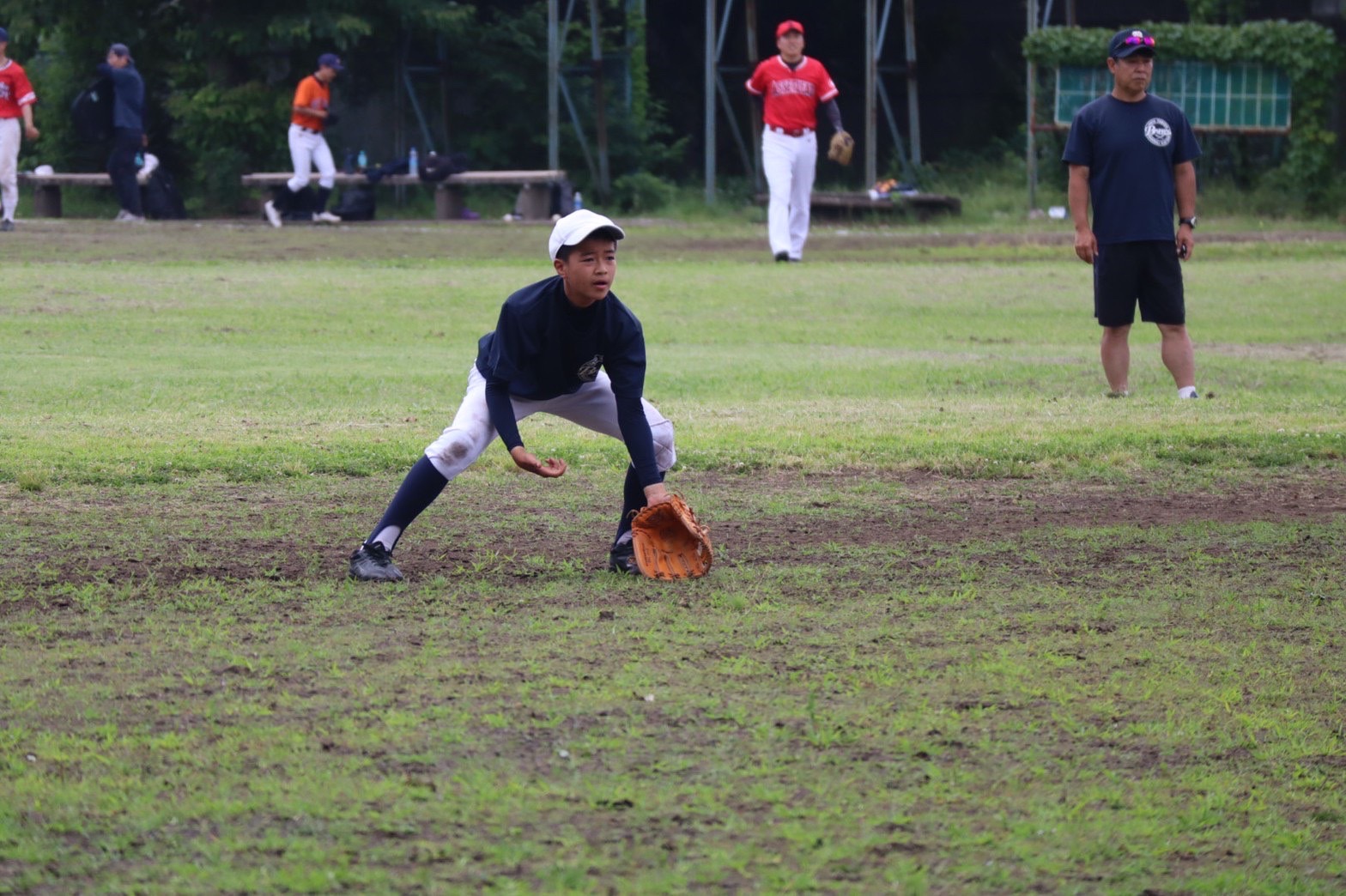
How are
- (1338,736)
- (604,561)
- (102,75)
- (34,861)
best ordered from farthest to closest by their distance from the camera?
1. (102,75)
2. (604,561)
3. (1338,736)
4. (34,861)

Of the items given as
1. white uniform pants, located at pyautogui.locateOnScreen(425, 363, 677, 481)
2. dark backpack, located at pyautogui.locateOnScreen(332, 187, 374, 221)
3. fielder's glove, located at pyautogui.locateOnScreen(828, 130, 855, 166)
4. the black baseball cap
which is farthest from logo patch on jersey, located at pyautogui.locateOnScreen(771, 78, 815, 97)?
white uniform pants, located at pyautogui.locateOnScreen(425, 363, 677, 481)

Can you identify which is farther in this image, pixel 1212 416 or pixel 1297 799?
pixel 1212 416

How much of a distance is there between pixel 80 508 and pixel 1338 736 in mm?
4808

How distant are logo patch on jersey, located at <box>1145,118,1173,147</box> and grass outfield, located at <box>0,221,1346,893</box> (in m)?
1.44

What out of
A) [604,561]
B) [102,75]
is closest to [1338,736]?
[604,561]

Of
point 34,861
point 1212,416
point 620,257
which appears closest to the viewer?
point 34,861

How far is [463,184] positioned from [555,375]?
58.5 ft

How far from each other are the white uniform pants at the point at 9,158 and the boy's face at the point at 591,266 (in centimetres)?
1553

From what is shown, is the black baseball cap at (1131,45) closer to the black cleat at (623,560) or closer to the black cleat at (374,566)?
the black cleat at (623,560)

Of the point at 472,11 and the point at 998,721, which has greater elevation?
the point at 472,11

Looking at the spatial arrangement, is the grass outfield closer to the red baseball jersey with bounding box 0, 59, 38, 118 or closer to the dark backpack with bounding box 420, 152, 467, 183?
the red baseball jersey with bounding box 0, 59, 38, 118

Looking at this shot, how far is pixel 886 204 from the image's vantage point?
893 inches

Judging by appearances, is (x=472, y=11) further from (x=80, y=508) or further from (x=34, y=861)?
(x=34, y=861)

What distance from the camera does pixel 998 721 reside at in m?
4.05
